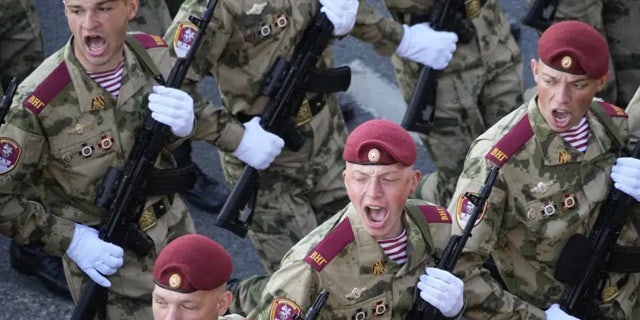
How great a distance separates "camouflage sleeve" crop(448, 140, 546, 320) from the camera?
7590mm

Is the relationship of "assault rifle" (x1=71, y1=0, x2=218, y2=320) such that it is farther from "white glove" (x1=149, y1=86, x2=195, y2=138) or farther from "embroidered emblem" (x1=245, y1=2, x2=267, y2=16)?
Answer: "embroidered emblem" (x1=245, y1=2, x2=267, y2=16)

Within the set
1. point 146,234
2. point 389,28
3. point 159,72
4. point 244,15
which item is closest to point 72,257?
point 146,234

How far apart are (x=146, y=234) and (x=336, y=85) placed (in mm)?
1447

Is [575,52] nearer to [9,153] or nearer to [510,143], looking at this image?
[510,143]

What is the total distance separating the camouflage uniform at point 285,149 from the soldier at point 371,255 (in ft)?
4.58

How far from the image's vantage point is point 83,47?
25.3 feet

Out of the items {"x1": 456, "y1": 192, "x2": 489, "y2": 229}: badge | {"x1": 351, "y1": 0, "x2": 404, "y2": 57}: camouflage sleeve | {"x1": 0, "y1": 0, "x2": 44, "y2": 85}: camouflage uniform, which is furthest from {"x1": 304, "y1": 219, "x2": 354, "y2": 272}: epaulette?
{"x1": 0, "y1": 0, "x2": 44, "y2": 85}: camouflage uniform

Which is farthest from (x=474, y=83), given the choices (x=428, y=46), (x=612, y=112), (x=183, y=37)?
(x=183, y=37)

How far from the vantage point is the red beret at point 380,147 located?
7.11 m

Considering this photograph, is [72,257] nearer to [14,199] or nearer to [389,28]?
[14,199]

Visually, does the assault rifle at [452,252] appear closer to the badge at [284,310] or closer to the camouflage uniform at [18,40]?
the badge at [284,310]

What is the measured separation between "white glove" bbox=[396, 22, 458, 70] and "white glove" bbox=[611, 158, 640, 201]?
181 cm

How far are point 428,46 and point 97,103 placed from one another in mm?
2334

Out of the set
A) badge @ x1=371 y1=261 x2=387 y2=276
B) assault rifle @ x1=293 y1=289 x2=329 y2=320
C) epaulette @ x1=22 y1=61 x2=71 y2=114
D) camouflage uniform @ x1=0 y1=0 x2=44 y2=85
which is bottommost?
camouflage uniform @ x1=0 y1=0 x2=44 y2=85
